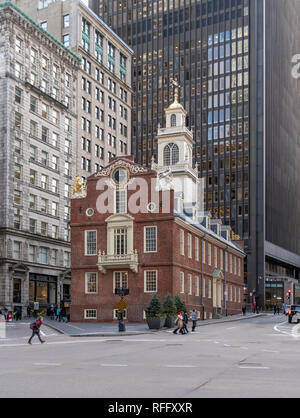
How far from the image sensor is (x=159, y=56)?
455 feet

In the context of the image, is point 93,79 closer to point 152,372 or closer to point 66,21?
point 66,21

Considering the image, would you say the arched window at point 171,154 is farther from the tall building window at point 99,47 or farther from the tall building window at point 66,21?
the tall building window at point 66,21

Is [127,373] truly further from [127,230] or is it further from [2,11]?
[2,11]

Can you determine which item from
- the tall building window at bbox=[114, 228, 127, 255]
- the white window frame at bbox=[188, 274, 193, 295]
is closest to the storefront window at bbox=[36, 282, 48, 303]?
the tall building window at bbox=[114, 228, 127, 255]

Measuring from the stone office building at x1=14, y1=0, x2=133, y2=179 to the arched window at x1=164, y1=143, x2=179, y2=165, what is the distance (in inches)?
745

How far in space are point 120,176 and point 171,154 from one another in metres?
16.3

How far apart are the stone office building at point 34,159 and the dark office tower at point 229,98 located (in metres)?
52.2

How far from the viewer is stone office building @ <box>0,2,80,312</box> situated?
68938 millimetres

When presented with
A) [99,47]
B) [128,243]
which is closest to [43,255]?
[128,243]

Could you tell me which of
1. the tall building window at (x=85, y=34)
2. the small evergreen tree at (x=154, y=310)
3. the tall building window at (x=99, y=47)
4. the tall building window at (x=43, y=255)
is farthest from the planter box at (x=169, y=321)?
the tall building window at (x=99, y=47)

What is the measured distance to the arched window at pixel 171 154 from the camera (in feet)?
229

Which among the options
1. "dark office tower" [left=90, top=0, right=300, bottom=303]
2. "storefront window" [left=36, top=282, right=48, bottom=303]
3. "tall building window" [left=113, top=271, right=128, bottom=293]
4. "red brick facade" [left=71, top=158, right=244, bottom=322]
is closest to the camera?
"red brick facade" [left=71, top=158, right=244, bottom=322]

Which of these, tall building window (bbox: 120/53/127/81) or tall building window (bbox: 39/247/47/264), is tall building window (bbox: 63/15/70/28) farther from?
tall building window (bbox: 39/247/47/264)

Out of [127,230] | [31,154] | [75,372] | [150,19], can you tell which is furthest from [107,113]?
[75,372]
